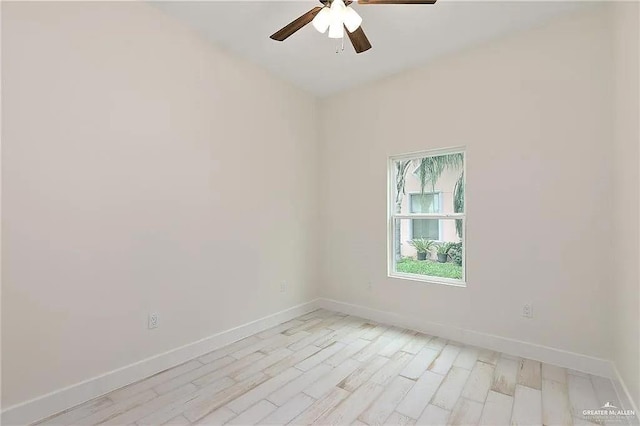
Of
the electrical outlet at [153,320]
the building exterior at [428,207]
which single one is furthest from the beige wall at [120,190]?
the building exterior at [428,207]

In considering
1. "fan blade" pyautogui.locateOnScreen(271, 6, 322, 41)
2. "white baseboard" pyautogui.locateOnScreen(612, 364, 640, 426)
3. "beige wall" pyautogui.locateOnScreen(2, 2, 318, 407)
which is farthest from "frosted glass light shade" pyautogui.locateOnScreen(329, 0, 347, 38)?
"white baseboard" pyautogui.locateOnScreen(612, 364, 640, 426)

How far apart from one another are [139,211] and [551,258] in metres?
3.29

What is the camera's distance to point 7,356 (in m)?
1.71

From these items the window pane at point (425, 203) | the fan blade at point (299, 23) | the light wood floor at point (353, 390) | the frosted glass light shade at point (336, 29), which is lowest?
the light wood floor at point (353, 390)

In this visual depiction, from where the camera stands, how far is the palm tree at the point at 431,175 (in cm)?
309

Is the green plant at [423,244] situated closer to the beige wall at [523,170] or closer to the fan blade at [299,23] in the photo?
the beige wall at [523,170]

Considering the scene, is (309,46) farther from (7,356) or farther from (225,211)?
(7,356)

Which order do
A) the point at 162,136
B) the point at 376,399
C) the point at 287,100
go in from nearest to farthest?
1. the point at 376,399
2. the point at 162,136
3. the point at 287,100

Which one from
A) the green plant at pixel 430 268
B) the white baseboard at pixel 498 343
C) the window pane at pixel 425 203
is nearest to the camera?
the white baseboard at pixel 498 343

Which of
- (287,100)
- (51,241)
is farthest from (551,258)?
(51,241)

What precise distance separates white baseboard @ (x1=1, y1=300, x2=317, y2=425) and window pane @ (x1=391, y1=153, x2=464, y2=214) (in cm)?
211

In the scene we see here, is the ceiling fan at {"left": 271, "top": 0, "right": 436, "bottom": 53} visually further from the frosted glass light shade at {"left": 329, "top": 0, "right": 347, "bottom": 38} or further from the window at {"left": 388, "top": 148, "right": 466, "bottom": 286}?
the window at {"left": 388, "top": 148, "right": 466, "bottom": 286}

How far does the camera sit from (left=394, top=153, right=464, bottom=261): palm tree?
122 inches

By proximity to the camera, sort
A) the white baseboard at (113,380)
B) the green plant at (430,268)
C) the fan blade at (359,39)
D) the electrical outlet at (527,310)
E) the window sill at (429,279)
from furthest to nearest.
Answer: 1. the green plant at (430,268)
2. the window sill at (429,279)
3. the electrical outlet at (527,310)
4. the fan blade at (359,39)
5. the white baseboard at (113,380)
